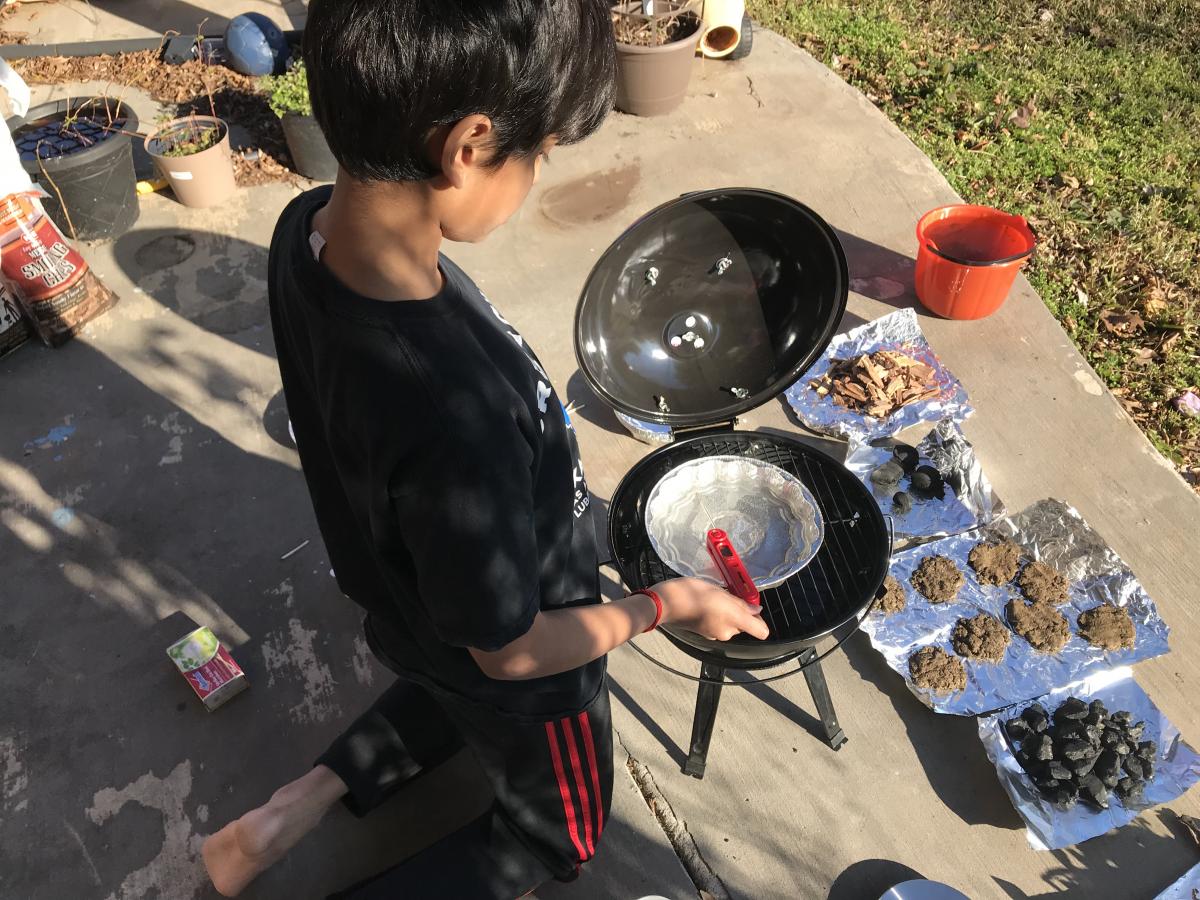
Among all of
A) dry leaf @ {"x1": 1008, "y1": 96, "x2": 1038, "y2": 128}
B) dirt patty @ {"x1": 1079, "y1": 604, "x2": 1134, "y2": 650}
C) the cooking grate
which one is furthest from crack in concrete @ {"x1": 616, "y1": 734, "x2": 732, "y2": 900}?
dry leaf @ {"x1": 1008, "y1": 96, "x2": 1038, "y2": 128}

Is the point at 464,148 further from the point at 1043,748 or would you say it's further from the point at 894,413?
the point at 894,413

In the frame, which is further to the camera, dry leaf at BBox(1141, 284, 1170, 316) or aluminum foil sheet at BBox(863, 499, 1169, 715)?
dry leaf at BBox(1141, 284, 1170, 316)

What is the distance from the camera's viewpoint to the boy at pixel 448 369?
1060 mm

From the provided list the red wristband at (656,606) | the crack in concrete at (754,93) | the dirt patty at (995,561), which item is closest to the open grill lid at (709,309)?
the red wristband at (656,606)

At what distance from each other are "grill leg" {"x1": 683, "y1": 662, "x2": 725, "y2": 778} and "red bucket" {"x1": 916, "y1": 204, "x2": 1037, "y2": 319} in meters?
2.25

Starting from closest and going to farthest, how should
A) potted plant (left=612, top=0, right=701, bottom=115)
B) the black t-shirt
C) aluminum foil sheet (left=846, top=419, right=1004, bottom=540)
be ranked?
the black t-shirt → aluminum foil sheet (left=846, top=419, right=1004, bottom=540) → potted plant (left=612, top=0, right=701, bottom=115)

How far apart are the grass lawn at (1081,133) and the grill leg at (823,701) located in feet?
6.68

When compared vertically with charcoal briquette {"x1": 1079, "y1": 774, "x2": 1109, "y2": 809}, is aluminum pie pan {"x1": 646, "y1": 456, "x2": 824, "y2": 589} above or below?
above

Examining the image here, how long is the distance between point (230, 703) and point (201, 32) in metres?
5.28

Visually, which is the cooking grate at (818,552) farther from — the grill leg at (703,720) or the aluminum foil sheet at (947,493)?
the aluminum foil sheet at (947,493)

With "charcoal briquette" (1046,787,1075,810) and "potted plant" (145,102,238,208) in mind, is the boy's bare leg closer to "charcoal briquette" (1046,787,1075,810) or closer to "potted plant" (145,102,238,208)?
"charcoal briquette" (1046,787,1075,810)

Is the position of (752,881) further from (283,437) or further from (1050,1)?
(1050,1)

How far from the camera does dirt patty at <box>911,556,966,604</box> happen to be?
2758 millimetres

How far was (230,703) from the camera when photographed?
8.70 ft
